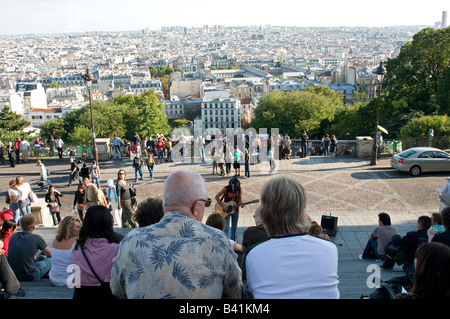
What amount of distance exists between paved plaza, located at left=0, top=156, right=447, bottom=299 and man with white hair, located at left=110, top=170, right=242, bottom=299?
4.64 metres

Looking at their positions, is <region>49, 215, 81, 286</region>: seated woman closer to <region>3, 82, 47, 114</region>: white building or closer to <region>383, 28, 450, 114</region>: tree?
<region>383, 28, 450, 114</region>: tree

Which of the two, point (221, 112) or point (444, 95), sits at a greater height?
point (444, 95)

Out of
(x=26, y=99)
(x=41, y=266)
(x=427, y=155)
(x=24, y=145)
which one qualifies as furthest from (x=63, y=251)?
(x=26, y=99)

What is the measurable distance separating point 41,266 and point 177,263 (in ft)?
15.4

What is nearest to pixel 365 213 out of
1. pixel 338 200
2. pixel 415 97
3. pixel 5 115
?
pixel 338 200

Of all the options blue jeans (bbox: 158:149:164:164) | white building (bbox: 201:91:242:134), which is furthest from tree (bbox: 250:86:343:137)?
white building (bbox: 201:91:242:134)

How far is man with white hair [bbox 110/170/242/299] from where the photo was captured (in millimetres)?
2762

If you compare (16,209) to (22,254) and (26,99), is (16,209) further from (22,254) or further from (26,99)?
(26,99)

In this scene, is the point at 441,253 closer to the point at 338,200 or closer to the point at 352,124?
the point at 338,200

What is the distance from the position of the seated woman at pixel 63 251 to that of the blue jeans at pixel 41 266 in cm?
64

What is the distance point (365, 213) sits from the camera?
1259 centimetres

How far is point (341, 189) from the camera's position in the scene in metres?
14.9
